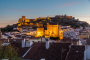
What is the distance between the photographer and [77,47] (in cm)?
990

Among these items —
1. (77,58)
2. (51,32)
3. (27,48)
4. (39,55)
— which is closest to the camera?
(77,58)

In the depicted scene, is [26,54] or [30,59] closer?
[30,59]

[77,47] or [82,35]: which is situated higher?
[77,47]

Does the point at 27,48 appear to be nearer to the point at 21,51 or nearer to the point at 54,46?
the point at 21,51

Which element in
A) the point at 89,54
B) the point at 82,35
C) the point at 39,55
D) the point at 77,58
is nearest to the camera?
the point at 77,58

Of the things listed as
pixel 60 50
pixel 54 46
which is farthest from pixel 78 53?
pixel 54 46

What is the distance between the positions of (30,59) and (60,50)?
8.55 ft

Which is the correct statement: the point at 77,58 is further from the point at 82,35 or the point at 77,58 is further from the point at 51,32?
the point at 51,32

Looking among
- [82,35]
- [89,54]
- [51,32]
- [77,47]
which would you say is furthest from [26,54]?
[51,32]

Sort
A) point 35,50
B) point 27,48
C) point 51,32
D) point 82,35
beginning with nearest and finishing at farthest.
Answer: point 35,50, point 27,48, point 82,35, point 51,32

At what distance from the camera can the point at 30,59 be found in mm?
10234

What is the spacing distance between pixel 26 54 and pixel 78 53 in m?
4.37

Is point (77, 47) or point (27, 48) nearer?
point (77, 47)

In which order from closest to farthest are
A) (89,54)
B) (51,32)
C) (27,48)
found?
(89,54) → (27,48) → (51,32)
